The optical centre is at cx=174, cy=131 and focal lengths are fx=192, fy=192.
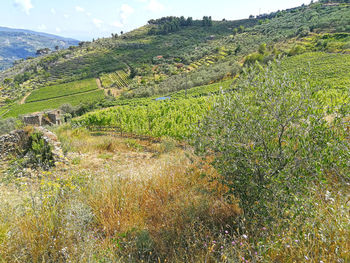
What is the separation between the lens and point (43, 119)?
106ft

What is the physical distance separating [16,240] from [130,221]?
1.42 m

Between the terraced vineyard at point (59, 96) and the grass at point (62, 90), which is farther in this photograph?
the grass at point (62, 90)

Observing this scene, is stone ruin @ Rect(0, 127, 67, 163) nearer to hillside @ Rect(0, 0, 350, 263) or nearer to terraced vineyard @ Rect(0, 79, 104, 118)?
hillside @ Rect(0, 0, 350, 263)

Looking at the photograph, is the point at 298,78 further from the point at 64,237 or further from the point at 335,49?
the point at 335,49

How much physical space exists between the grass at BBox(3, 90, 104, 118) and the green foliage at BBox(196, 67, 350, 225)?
70899mm

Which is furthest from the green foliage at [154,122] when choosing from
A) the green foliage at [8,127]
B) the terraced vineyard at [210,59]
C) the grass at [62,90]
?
the terraced vineyard at [210,59]

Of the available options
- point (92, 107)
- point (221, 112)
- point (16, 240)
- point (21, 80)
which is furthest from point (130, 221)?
point (21, 80)

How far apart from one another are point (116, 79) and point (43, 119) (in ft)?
219

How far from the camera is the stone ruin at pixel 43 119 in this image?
29603 mm

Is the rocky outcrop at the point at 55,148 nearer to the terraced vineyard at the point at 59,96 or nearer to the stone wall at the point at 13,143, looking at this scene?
the stone wall at the point at 13,143

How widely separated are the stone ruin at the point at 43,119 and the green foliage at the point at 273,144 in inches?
1347

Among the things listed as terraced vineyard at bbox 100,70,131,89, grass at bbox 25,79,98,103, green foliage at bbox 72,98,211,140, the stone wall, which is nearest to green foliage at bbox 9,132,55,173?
the stone wall

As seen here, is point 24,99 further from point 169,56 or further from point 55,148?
point 55,148

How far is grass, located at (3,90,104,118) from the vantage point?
219 feet
